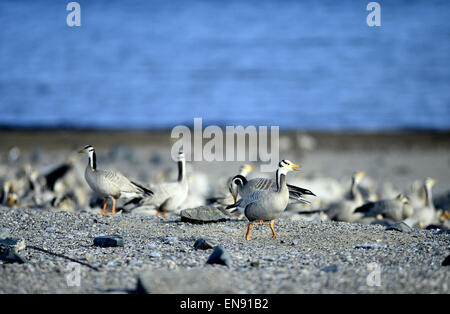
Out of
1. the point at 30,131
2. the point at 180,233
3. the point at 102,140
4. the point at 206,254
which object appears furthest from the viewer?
the point at 30,131

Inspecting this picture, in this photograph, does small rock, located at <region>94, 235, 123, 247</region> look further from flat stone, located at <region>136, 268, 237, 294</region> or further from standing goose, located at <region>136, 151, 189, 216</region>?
standing goose, located at <region>136, 151, 189, 216</region>

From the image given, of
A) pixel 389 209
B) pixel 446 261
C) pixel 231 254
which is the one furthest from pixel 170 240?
pixel 389 209

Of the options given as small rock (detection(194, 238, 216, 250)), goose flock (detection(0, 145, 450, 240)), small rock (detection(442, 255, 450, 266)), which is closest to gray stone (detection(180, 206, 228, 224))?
goose flock (detection(0, 145, 450, 240))

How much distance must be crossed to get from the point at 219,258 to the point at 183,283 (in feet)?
3.69

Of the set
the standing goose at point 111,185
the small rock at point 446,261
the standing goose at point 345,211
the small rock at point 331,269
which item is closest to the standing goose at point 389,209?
the standing goose at point 345,211

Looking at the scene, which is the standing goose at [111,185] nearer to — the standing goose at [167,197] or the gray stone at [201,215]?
the standing goose at [167,197]

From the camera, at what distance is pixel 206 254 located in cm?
730

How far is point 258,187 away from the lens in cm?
966

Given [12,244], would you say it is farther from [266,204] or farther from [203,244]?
[266,204]

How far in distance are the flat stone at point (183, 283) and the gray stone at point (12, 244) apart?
7.25 feet
